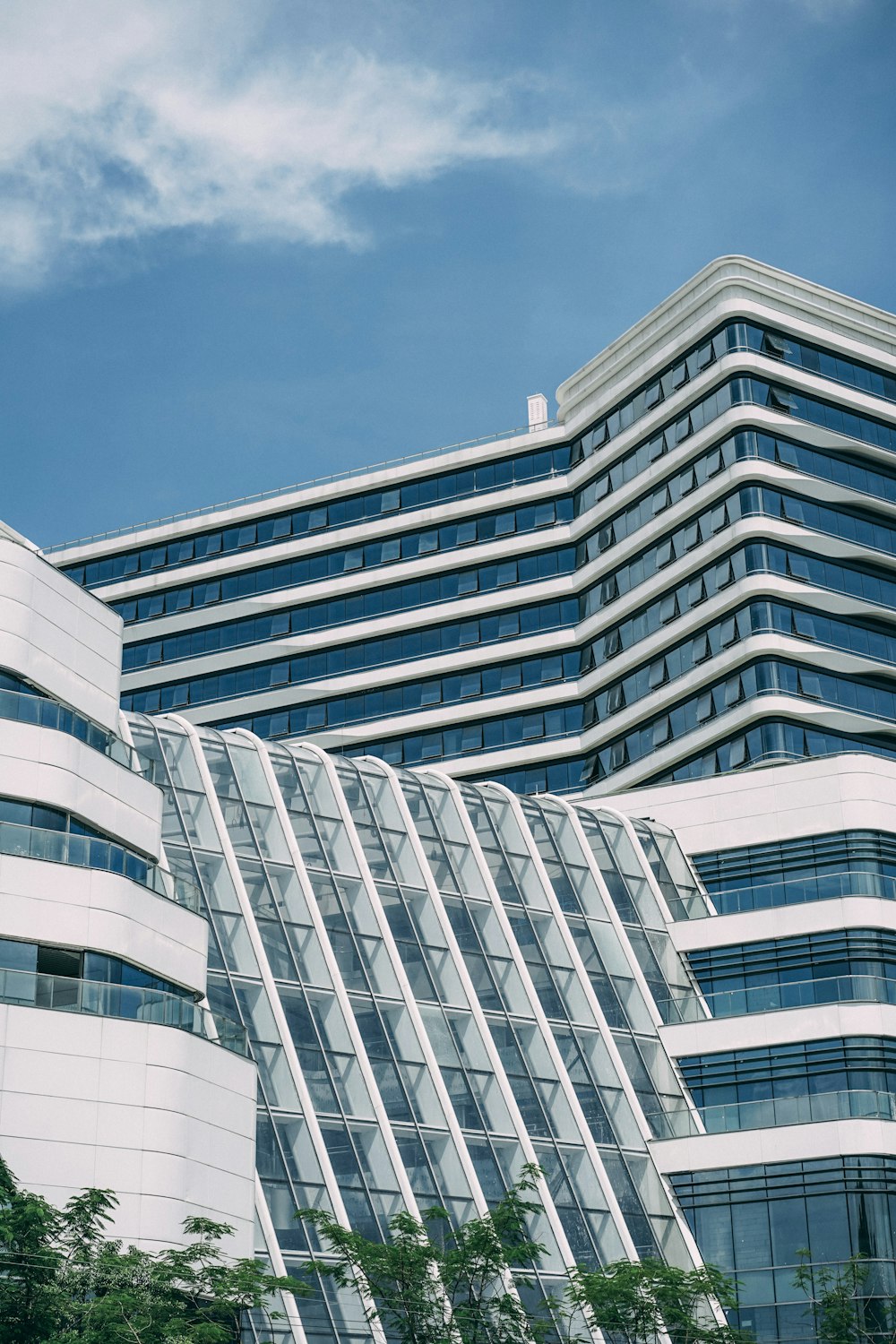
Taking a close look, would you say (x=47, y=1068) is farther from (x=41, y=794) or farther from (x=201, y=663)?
(x=201, y=663)

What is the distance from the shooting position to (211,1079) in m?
43.1

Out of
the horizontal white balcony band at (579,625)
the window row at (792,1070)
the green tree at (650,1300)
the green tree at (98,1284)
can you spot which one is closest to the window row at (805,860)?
the window row at (792,1070)

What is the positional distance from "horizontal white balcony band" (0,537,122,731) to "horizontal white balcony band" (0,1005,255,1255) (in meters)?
7.94

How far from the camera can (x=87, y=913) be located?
4144 centimetres

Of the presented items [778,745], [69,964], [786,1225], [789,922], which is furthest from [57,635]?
[778,745]

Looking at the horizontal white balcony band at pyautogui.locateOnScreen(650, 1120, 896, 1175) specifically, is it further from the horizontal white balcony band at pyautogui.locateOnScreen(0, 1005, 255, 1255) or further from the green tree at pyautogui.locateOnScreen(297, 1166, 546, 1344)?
the horizontal white balcony band at pyautogui.locateOnScreen(0, 1005, 255, 1255)

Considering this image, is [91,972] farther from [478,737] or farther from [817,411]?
[817,411]

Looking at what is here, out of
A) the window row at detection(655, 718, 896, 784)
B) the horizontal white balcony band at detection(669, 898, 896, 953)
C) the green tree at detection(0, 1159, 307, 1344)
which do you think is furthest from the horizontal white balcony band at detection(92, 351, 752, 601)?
the green tree at detection(0, 1159, 307, 1344)

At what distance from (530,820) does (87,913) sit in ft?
85.0

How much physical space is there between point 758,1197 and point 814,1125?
2.59 meters

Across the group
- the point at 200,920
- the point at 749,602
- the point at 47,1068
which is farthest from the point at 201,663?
the point at 47,1068

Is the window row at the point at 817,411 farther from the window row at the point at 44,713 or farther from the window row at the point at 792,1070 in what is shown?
the window row at the point at 44,713

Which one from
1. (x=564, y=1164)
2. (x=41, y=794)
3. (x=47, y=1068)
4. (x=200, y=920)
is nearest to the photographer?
(x=47, y=1068)

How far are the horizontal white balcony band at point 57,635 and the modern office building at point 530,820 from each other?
4.3 inches
